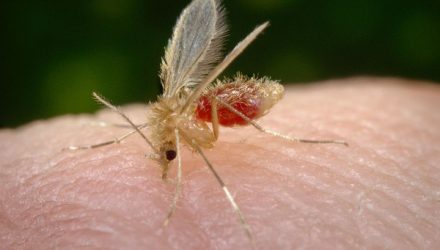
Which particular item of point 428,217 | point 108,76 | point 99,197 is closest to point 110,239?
point 99,197

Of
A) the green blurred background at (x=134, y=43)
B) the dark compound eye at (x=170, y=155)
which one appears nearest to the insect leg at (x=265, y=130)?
the dark compound eye at (x=170, y=155)

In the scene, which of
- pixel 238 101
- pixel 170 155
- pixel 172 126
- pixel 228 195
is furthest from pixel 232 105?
pixel 228 195

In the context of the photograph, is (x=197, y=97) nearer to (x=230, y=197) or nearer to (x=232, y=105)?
(x=232, y=105)

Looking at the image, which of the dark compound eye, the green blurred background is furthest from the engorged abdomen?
the green blurred background

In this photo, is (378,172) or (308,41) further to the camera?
(308,41)

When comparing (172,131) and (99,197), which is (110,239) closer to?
(99,197)

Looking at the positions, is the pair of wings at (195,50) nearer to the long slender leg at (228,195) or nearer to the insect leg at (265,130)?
the insect leg at (265,130)

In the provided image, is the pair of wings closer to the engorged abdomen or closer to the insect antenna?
the engorged abdomen
